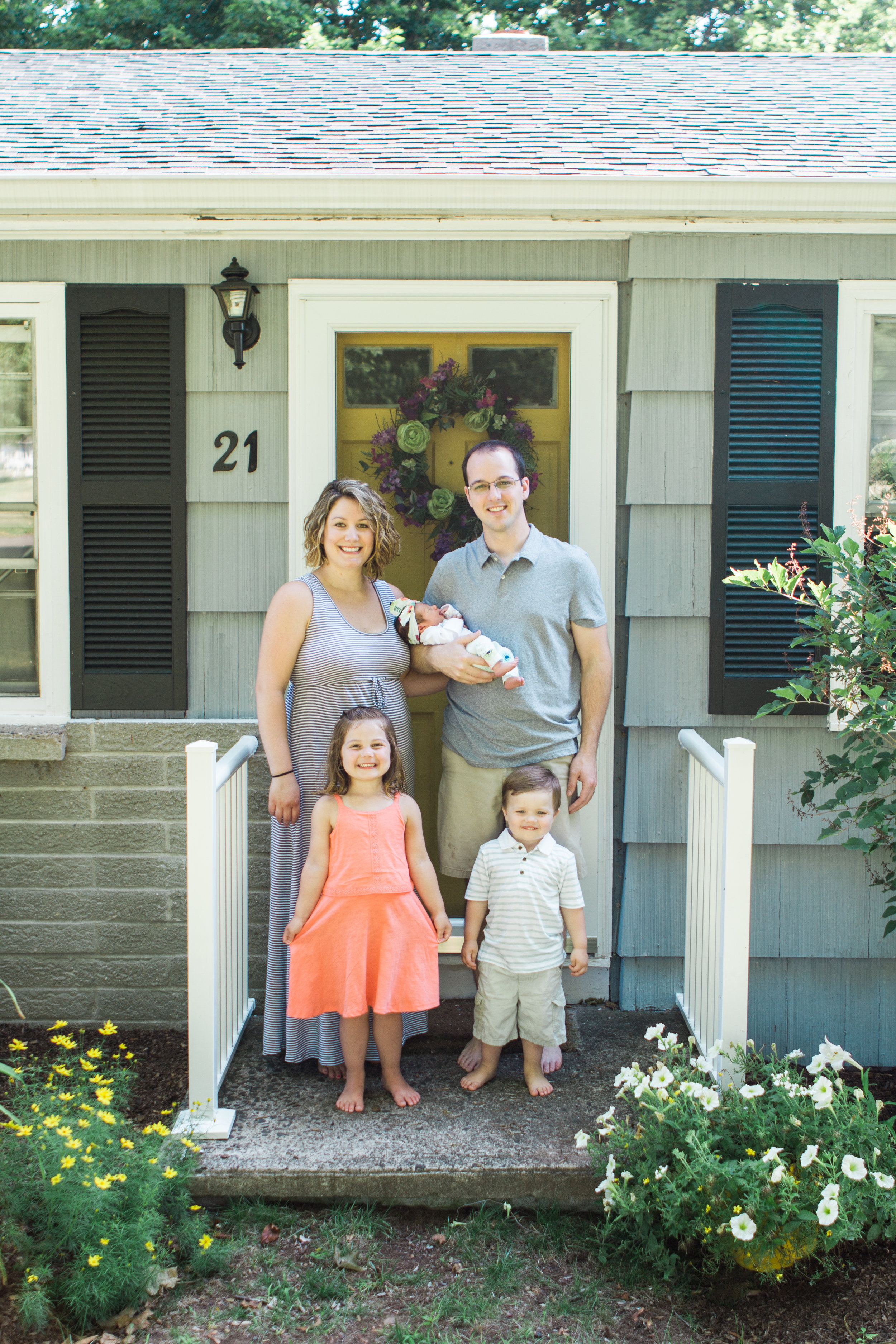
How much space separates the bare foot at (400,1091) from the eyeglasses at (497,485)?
1.54 m

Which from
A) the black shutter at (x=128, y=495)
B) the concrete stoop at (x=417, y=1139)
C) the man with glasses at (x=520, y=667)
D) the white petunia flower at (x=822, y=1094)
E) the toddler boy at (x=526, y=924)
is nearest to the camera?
the white petunia flower at (x=822, y=1094)

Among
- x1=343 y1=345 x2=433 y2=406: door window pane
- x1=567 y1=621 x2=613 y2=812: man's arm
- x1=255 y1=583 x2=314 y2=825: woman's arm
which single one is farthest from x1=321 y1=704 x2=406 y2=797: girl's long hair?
x1=343 y1=345 x2=433 y2=406: door window pane

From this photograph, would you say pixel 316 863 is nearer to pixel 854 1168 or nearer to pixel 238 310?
pixel 854 1168

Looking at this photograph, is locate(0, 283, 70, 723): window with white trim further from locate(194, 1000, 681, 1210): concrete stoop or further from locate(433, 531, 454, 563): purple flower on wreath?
locate(194, 1000, 681, 1210): concrete stoop

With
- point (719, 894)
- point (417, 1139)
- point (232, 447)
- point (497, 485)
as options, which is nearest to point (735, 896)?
point (719, 894)

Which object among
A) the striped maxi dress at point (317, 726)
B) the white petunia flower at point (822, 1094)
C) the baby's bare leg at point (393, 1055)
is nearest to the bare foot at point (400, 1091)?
the baby's bare leg at point (393, 1055)

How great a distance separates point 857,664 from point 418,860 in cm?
128

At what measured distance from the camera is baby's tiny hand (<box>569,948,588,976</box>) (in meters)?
2.71

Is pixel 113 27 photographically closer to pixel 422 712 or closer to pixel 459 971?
pixel 422 712

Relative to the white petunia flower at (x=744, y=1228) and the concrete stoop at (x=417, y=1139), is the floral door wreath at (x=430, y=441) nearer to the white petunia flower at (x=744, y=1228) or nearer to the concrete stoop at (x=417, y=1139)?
the concrete stoop at (x=417, y=1139)

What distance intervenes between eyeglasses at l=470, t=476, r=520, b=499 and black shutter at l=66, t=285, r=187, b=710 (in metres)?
1.07

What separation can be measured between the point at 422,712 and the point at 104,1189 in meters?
1.78

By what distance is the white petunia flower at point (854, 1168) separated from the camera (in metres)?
2.15

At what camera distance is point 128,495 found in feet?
11.0
